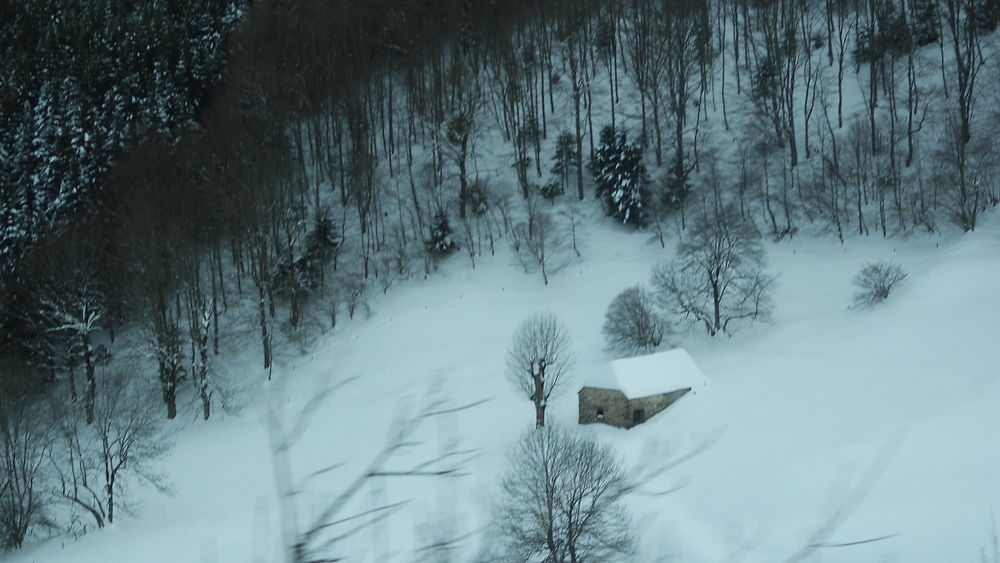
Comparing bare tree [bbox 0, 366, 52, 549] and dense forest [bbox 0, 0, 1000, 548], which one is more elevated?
dense forest [bbox 0, 0, 1000, 548]

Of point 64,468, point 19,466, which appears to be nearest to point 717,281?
point 64,468

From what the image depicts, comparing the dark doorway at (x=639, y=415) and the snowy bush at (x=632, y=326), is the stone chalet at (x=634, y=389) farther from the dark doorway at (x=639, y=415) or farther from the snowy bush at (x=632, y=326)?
the snowy bush at (x=632, y=326)

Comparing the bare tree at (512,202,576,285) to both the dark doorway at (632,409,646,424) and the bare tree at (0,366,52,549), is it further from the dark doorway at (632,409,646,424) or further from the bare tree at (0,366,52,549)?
the bare tree at (0,366,52,549)

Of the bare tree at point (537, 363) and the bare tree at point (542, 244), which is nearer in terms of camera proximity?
the bare tree at point (537, 363)

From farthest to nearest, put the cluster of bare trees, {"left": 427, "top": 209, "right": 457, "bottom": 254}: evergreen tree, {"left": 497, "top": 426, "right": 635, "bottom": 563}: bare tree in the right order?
{"left": 427, "top": 209, "right": 457, "bottom": 254}: evergreen tree
the cluster of bare trees
{"left": 497, "top": 426, "right": 635, "bottom": 563}: bare tree

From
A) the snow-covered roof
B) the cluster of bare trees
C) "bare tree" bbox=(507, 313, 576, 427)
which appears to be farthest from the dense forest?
the snow-covered roof

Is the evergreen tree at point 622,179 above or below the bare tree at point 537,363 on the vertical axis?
above

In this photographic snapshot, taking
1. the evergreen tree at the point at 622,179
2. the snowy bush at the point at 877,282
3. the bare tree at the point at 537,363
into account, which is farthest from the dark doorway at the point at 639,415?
the evergreen tree at the point at 622,179
